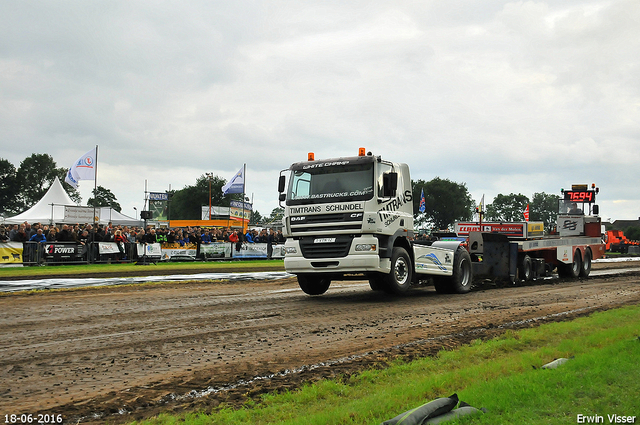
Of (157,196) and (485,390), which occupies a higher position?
(157,196)

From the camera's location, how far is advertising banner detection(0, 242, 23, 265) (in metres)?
22.0

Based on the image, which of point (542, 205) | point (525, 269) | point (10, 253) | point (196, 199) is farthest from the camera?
point (542, 205)

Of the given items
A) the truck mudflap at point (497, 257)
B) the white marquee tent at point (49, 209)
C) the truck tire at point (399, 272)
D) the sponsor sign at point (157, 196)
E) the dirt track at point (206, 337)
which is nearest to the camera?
the dirt track at point (206, 337)

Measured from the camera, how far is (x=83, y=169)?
30875 millimetres

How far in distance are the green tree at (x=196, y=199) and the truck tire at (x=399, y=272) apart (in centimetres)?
11372

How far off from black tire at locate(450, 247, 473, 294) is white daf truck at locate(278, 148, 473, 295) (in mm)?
1613

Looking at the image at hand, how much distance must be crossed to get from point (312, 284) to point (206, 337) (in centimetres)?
630

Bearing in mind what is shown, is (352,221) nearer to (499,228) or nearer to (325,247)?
(325,247)

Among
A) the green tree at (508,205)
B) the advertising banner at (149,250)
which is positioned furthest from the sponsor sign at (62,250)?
the green tree at (508,205)

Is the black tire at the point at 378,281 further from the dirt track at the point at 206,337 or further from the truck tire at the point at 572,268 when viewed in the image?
the truck tire at the point at 572,268

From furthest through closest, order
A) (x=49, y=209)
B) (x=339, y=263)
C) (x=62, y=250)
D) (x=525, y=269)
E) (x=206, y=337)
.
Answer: (x=49, y=209) → (x=62, y=250) → (x=525, y=269) → (x=339, y=263) → (x=206, y=337)

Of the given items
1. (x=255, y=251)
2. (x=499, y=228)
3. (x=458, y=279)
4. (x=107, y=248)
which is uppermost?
(x=499, y=228)

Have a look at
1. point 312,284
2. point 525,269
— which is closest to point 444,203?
point 525,269

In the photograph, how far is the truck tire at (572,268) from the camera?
21.1 m
